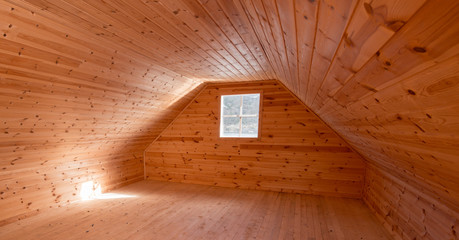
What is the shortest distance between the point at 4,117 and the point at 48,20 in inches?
54.6

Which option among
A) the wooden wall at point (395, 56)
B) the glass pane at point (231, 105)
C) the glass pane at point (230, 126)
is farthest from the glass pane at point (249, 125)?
the wooden wall at point (395, 56)

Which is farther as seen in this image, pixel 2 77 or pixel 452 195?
pixel 2 77

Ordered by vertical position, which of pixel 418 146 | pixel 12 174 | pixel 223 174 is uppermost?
pixel 418 146

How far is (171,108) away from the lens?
451cm

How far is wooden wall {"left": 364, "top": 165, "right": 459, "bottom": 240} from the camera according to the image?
189cm

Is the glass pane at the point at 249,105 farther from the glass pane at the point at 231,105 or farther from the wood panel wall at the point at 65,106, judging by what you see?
the wood panel wall at the point at 65,106

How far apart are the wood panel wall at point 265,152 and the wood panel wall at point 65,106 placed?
25.4 inches

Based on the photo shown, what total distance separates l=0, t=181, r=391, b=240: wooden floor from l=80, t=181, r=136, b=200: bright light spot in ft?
0.20

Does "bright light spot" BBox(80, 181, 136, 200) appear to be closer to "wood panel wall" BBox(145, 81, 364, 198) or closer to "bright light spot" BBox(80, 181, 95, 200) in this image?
"bright light spot" BBox(80, 181, 95, 200)

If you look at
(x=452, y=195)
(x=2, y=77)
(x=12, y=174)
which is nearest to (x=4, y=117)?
(x=2, y=77)

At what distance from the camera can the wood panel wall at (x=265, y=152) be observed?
161 inches

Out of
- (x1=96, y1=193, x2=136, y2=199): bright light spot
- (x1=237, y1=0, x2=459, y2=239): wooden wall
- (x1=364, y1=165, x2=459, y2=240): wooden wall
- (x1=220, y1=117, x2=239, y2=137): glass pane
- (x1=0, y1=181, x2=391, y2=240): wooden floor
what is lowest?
(x1=96, y1=193, x2=136, y2=199): bright light spot

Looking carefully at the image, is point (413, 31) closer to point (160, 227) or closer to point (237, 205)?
point (160, 227)

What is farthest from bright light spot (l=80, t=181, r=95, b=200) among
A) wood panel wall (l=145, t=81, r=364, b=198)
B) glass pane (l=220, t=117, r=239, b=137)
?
glass pane (l=220, t=117, r=239, b=137)
